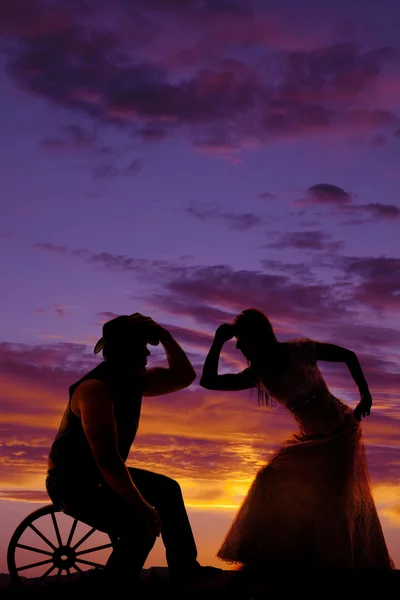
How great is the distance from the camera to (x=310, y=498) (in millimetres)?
7609

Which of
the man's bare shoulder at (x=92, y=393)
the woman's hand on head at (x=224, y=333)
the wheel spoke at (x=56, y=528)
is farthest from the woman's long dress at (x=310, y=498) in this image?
the man's bare shoulder at (x=92, y=393)

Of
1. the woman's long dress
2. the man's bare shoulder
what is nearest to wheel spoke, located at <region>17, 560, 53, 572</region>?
the woman's long dress

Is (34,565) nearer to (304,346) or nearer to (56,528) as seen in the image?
(56,528)

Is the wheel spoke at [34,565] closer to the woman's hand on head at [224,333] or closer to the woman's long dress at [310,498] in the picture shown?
the woman's long dress at [310,498]

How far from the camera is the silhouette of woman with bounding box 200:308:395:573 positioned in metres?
7.45

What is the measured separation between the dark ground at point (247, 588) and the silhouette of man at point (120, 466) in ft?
0.37

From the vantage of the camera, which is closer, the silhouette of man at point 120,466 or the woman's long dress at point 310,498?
the silhouette of man at point 120,466

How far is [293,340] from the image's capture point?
7.70 m

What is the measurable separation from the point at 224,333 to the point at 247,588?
241 cm

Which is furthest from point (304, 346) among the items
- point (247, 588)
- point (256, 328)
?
point (247, 588)

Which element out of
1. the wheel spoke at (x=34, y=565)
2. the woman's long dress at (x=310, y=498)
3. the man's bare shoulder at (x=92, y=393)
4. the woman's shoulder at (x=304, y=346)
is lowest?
the wheel spoke at (x=34, y=565)

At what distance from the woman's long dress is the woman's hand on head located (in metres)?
0.51

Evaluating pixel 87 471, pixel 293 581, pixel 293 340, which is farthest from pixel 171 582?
pixel 293 340

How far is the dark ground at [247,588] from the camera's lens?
570 centimetres
